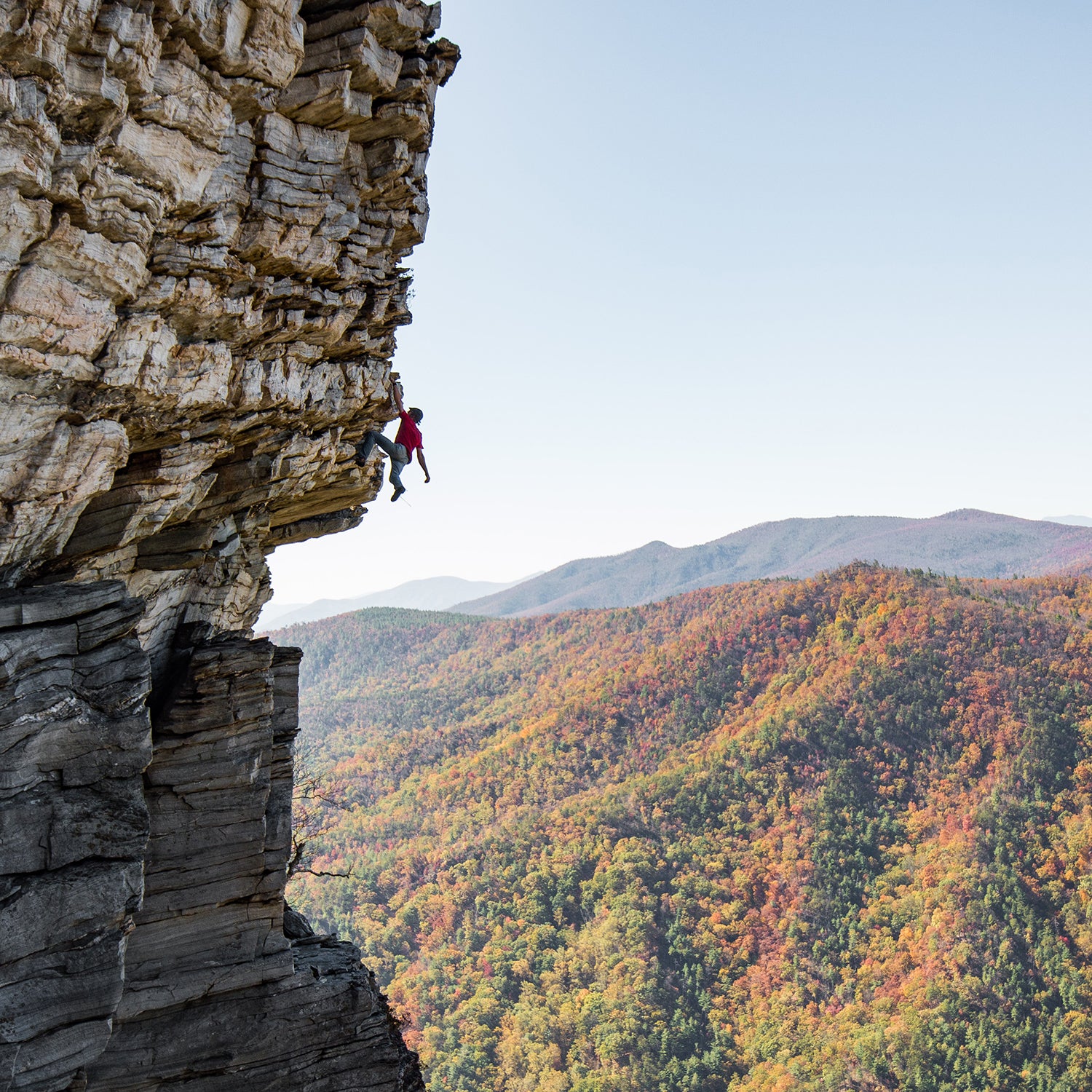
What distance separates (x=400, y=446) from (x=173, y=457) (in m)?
4.54

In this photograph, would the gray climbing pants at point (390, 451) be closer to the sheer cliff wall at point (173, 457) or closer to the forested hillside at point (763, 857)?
the sheer cliff wall at point (173, 457)

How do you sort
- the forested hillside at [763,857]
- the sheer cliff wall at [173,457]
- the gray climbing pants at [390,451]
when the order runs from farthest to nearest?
1. the forested hillside at [763,857]
2. the gray climbing pants at [390,451]
3. the sheer cliff wall at [173,457]

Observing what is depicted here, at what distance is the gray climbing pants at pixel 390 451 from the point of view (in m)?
12.7

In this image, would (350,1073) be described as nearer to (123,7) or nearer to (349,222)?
(349,222)

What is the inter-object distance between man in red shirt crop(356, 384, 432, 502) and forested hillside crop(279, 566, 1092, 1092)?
69.9 m

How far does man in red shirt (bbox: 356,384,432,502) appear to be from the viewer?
41.6 ft

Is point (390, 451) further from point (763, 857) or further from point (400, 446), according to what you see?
point (763, 857)

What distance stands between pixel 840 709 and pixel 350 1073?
10635 cm

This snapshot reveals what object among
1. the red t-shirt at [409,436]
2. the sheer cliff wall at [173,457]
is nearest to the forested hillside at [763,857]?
the sheer cliff wall at [173,457]

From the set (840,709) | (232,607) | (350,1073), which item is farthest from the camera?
(840,709)

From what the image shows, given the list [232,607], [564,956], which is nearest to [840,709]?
[564,956]

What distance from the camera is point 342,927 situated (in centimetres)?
9250

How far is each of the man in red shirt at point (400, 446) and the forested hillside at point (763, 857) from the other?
229 ft

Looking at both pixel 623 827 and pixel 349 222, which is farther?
pixel 623 827
